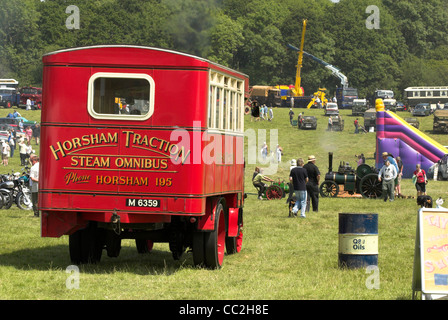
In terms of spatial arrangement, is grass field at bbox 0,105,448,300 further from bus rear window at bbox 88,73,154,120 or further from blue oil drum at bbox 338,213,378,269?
bus rear window at bbox 88,73,154,120

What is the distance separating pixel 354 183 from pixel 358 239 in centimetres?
1819

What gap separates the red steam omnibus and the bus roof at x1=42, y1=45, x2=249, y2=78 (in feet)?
0.05

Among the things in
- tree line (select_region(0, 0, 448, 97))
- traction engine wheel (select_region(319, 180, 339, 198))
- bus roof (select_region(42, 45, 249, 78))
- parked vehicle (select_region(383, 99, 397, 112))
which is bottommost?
traction engine wheel (select_region(319, 180, 339, 198))

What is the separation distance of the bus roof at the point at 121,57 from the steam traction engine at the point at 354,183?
1872 cm

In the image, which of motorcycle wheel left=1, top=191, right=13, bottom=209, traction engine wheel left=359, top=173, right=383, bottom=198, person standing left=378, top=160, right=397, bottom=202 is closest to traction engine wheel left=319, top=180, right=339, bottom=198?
traction engine wheel left=359, top=173, right=383, bottom=198

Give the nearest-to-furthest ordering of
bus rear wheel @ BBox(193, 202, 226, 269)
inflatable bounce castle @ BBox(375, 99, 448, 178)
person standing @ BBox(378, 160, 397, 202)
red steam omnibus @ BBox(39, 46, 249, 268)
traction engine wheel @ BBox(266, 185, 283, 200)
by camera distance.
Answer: red steam omnibus @ BBox(39, 46, 249, 268), bus rear wheel @ BBox(193, 202, 226, 269), person standing @ BBox(378, 160, 397, 202), traction engine wheel @ BBox(266, 185, 283, 200), inflatable bounce castle @ BBox(375, 99, 448, 178)

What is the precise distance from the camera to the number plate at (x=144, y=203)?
40.7 ft

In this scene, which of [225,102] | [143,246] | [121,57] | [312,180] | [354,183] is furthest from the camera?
[354,183]

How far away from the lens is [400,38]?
137m

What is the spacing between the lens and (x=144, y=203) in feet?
40.8

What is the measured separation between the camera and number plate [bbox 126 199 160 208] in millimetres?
12414

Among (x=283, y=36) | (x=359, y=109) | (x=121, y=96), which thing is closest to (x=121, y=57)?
(x=121, y=96)

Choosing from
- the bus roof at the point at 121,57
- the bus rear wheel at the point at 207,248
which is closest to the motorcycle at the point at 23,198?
the bus rear wheel at the point at 207,248

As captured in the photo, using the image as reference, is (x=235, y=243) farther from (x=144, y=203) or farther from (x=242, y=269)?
(x=144, y=203)
